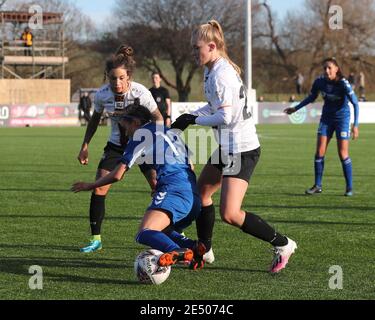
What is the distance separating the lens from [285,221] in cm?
997

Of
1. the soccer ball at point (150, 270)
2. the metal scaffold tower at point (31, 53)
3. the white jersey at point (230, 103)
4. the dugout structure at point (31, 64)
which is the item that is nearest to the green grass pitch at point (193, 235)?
the soccer ball at point (150, 270)

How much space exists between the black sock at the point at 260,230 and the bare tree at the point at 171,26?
2612 inches

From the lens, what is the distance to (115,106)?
811cm

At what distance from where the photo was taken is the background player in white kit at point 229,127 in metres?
6.83

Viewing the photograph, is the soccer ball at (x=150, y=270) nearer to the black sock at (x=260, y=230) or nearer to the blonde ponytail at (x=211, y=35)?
the black sock at (x=260, y=230)

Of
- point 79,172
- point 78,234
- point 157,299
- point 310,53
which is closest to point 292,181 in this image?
point 79,172

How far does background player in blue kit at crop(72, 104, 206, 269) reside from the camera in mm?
6664

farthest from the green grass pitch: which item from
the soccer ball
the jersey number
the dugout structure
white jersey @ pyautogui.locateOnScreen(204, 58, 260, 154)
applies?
the dugout structure

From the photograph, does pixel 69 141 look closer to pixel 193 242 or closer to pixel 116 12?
pixel 193 242

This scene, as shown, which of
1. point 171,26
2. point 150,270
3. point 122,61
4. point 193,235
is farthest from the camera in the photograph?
point 171,26

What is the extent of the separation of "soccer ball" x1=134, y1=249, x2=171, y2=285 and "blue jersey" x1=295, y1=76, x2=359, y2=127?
6553mm

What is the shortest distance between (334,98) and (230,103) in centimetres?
629

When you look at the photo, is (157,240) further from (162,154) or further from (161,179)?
(162,154)

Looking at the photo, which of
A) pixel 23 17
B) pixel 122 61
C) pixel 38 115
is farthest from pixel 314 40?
pixel 122 61
